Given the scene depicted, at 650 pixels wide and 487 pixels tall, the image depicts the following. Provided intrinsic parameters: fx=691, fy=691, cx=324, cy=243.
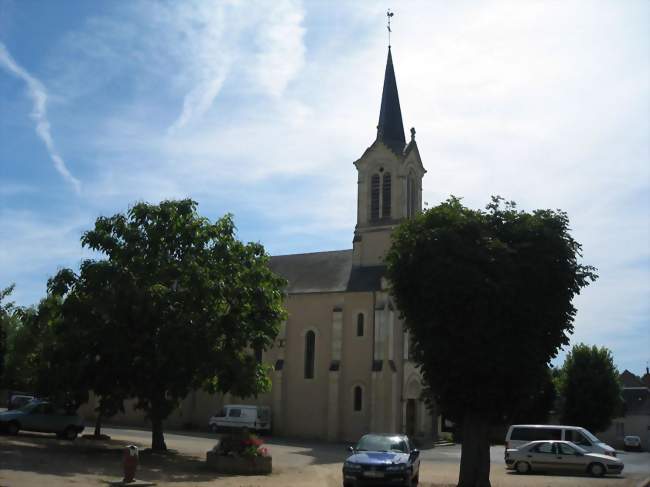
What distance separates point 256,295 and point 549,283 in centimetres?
1178

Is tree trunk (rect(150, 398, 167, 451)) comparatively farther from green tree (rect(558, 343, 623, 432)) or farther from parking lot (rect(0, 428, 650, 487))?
green tree (rect(558, 343, 623, 432))

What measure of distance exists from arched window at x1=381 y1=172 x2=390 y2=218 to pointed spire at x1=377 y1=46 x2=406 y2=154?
2534 millimetres

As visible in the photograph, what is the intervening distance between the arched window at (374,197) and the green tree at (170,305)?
2117cm

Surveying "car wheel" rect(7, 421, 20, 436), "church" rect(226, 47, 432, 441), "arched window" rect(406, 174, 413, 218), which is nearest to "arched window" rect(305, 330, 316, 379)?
"church" rect(226, 47, 432, 441)

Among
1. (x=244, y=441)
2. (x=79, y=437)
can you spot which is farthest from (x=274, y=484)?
(x=79, y=437)

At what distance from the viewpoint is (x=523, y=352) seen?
17953 mm

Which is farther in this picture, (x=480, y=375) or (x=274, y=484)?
(x=274, y=484)

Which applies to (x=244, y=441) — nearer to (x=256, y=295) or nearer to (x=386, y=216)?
(x=256, y=295)

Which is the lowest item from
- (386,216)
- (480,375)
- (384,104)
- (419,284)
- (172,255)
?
(480,375)

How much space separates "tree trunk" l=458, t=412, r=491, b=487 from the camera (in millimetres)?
18344

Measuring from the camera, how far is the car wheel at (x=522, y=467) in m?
26.8

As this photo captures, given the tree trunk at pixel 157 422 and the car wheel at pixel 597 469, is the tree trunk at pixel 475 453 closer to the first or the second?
the car wheel at pixel 597 469

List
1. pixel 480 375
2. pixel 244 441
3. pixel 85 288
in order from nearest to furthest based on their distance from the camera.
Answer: pixel 480 375 → pixel 244 441 → pixel 85 288

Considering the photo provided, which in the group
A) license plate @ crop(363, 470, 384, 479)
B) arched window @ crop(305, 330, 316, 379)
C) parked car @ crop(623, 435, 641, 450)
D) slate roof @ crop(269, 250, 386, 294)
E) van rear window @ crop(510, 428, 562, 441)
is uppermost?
slate roof @ crop(269, 250, 386, 294)
